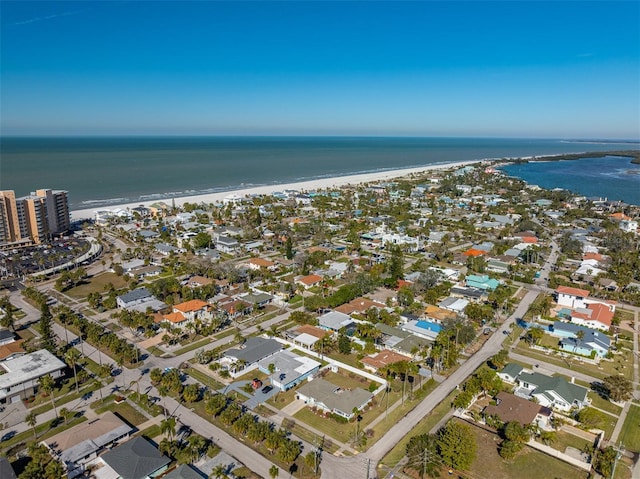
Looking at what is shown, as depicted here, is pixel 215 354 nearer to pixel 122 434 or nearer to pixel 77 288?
pixel 122 434

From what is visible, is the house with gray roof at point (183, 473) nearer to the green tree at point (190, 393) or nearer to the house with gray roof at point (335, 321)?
the green tree at point (190, 393)

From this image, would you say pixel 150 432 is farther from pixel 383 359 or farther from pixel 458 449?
pixel 458 449

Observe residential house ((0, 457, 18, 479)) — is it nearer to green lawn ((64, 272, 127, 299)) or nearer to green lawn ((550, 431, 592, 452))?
green lawn ((64, 272, 127, 299))

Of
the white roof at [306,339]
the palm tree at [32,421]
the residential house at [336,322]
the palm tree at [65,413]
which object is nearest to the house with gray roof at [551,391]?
the residential house at [336,322]

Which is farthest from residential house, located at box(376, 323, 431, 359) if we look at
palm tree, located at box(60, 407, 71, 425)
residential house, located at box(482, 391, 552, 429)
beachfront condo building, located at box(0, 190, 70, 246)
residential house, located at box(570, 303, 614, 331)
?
beachfront condo building, located at box(0, 190, 70, 246)

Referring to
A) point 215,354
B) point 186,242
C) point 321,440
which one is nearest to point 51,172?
point 186,242
